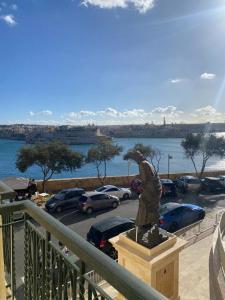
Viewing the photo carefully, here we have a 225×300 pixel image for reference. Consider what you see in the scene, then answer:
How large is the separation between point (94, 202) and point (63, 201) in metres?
1.91

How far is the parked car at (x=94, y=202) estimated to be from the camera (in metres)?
19.1

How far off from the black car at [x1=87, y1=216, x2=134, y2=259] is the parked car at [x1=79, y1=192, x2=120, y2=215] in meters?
5.38

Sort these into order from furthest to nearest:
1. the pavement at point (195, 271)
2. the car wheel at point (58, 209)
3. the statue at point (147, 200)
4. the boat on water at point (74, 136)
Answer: the boat on water at point (74, 136), the car wheel at point (58, 209), the pavement at point (195, 271), the statue at point (147, 200)

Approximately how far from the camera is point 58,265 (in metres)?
1.90

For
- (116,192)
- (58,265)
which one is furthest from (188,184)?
(58,265)

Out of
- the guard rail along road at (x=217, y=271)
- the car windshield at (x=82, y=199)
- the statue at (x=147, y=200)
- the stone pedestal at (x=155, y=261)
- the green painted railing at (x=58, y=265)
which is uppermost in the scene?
the green painted railing at (x=58, y=265)

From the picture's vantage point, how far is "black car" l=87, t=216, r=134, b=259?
12.8 metres

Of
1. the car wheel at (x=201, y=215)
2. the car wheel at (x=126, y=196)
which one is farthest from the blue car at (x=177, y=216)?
the car wheel at (x=126, y=196)

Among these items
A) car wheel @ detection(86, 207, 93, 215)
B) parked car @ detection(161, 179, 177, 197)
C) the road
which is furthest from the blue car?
parked car @ detection(161, 179, 177, 197)

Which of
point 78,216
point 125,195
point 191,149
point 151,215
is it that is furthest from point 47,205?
point 191,149

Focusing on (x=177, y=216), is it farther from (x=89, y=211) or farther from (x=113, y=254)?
(x=89, y=211)

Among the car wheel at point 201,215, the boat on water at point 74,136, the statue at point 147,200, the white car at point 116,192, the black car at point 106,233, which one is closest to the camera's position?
the statue at point 147,200

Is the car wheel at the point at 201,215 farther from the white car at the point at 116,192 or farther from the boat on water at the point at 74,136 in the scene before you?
the boat on water at the point at 74,136

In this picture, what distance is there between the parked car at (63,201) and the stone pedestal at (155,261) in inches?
432
